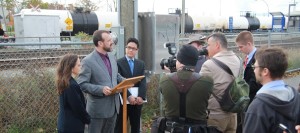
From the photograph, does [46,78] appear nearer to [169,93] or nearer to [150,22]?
[150,22]

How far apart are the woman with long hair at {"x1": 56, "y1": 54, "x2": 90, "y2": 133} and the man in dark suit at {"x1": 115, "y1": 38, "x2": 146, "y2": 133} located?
1.07 m

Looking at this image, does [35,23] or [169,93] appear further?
[35,23]

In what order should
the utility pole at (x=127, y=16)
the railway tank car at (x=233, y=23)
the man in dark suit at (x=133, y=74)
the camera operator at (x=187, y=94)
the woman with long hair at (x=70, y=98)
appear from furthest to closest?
the railway tank car at (x=233, y=23) → the utility pole at (x=127, y=16) → the man in dark suit at (x=133, y=74) → the woman with long hair at (x=70, y=98) → the camera operator at (x=187, y=94)

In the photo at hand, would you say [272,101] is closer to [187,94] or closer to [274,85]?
[274,85]

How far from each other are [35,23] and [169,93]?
17157 mm

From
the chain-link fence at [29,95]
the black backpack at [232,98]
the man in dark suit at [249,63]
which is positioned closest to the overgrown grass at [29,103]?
the chain-link fence at [29,95]

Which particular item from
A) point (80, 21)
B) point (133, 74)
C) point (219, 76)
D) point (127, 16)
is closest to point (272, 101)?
point (219, 76)

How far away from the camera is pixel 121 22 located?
504 cm

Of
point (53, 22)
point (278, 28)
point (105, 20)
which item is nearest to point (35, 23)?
point (53, 22)

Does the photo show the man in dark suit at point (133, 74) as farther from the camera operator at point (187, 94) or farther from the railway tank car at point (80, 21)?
the railway tank car at point (80, 21)

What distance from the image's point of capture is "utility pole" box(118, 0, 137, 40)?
4918 millimetres

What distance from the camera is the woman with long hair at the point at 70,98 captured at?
12.3 feet

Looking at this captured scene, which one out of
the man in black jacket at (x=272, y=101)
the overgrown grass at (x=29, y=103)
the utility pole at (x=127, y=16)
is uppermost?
the utility pole at (x=127, y=16)

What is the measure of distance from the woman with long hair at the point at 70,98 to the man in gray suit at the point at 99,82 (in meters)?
0.31
